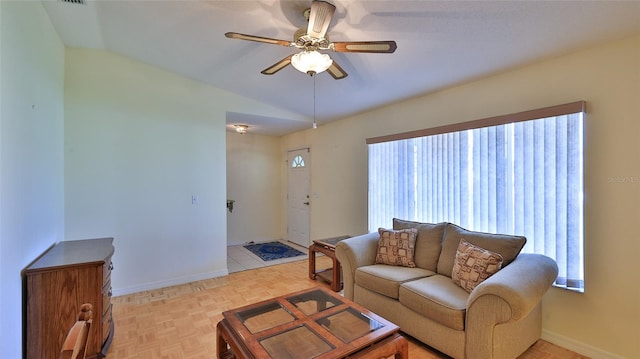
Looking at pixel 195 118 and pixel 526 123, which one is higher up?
pixel 195 118

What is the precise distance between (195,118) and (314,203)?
2465 mm

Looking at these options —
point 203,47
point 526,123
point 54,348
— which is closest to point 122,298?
point 54,348

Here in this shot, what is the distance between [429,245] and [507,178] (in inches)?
36.9

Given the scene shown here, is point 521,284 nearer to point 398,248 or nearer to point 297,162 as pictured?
point 398,248

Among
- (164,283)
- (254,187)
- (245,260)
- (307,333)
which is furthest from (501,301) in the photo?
(254,187)

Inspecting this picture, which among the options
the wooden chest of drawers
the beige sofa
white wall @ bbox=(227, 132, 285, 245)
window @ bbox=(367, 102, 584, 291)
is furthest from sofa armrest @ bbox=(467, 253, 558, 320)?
white wall @ bbox=(227, 132, 285, 245)

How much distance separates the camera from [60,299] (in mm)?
1905

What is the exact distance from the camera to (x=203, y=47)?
2.80m

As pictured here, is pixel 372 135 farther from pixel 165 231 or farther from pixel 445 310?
pixel 165 231

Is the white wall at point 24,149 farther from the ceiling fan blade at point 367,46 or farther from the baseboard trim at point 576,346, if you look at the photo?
the baseboard trim at point 576,346

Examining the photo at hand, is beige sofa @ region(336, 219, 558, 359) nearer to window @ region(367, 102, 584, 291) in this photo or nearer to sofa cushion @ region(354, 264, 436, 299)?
sofa cushion @ region(354, 264, 436, 299)

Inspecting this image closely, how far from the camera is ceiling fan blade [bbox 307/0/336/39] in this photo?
144cm

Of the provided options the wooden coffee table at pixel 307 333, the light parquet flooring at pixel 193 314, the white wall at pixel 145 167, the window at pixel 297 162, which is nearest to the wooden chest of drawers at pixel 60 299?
the light parquet flooring at pixel 193 314

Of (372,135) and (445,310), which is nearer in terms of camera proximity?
(445,310)
